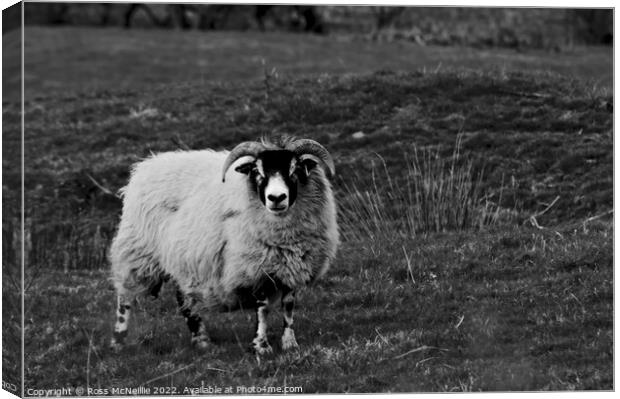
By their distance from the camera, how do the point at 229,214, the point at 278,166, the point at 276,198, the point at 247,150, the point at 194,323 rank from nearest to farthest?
the point at 276,198 < the point at 278,166 < the point at 247,150 < the point at 229,214 < the point at 194,323

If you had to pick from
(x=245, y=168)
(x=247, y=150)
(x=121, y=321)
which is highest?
(x=247, y=150)

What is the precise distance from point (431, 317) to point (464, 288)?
589 mm

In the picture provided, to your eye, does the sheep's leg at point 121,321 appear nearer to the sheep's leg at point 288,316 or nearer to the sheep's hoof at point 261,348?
the sheep's hoof at point 261,348

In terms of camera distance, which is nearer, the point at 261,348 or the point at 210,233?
the point at 261,348

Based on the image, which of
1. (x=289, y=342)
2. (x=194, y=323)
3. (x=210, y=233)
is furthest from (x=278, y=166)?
(x=194, y=323)

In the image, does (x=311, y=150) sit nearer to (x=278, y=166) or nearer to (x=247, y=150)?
(x=278, y=166)

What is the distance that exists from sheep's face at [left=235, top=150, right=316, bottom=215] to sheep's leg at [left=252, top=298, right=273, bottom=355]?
0.99m

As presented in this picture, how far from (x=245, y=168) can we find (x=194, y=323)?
6.15ft

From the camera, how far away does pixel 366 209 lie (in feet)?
51.0

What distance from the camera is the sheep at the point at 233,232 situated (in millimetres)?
13789

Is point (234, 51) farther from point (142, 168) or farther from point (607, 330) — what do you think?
point (607, 330)

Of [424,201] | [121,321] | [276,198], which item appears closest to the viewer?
[276,198]

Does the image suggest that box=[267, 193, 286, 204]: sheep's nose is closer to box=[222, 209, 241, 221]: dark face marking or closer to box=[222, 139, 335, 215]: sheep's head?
box=[222, 139, 335, 215]: sheep's head

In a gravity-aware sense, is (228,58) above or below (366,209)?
above
